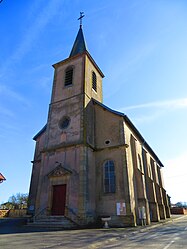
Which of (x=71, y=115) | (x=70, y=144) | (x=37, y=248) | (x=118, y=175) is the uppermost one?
(x=71, y=115)

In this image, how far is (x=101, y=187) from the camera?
1617 cm

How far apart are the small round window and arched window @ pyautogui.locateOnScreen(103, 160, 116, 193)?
5207 mm

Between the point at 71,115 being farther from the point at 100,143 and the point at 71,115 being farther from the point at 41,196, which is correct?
the point at 41,196

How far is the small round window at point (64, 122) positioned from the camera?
730 inches

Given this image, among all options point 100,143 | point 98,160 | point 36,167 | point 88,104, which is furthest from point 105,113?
point 36,167

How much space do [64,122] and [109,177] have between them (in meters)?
6.70

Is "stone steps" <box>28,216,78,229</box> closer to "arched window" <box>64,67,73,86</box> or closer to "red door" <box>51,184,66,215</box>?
"red door" <box>51,184,66,215</box>

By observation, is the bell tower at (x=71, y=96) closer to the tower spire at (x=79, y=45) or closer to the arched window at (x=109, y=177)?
the tower spire at (x=79, y=45)

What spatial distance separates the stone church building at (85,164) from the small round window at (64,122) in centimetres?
10

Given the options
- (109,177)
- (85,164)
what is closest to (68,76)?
(85,164)

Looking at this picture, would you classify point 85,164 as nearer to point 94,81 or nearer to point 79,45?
point 94,81

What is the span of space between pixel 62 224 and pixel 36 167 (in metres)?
8.80

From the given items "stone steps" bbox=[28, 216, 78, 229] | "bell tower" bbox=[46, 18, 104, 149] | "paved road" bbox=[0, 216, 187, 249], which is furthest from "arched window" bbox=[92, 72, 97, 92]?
"paved road" bbox=[0, 216, 187, 249]

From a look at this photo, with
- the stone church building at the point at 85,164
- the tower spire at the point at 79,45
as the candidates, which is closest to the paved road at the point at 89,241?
the stone church building at the point at 85,164
